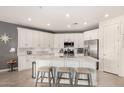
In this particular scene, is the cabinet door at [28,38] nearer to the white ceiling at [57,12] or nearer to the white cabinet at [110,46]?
the white ceiling at [57,12]

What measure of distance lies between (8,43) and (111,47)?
16.8ft

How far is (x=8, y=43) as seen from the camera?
6395 millimetres

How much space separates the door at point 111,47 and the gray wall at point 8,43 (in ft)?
15.4

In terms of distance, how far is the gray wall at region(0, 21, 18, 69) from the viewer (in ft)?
20.0

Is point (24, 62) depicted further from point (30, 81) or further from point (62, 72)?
point (62, 72)

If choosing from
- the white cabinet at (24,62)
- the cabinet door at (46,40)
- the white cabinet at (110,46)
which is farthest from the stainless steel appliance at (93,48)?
the white cabinet at (24,62)

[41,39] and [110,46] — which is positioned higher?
[41,39]

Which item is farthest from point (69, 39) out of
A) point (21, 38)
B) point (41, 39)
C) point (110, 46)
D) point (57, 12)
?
point (57, 12)

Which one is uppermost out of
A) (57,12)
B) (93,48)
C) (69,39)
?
(57,12)

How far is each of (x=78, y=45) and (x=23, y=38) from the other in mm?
3830

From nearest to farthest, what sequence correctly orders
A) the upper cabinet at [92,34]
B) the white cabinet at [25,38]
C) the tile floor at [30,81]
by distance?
the tile floor at [30,81], the upper cabinet at [92,34], the white cabinet at [25,38]

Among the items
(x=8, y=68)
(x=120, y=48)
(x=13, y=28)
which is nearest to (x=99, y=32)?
(x=120, y=48)

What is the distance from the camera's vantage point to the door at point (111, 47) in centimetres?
540

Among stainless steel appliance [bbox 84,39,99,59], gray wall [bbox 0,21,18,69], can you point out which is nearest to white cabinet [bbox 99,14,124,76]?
stainless steel appliance [bbox 84,39,99,59]
